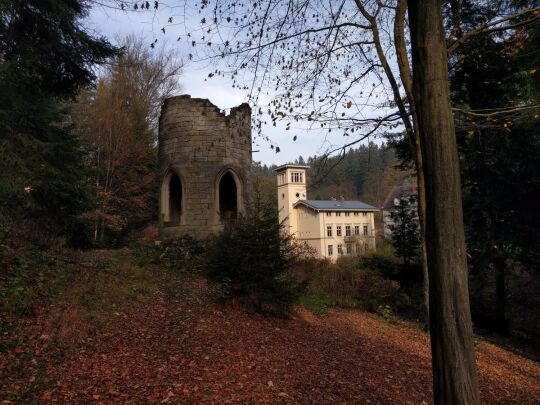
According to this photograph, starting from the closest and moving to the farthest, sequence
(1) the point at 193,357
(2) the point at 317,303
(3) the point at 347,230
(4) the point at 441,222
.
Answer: (4) the point at 441,222, (1) the point at 193,357, (2) the point at 317,303, (3) the point at 347,230

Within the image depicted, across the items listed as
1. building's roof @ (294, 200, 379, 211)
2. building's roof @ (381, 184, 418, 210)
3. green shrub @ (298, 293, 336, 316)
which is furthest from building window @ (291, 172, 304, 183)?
green shrub @ (298, 293, 336, 316)

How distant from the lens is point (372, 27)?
9.54m

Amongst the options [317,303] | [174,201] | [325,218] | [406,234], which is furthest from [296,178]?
[317,303]

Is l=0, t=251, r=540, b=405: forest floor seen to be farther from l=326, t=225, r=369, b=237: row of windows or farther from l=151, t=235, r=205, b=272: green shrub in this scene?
l=326, t=225, r=369, b=237: row of windows

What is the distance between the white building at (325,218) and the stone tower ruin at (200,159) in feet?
103

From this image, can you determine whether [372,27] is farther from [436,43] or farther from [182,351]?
[182,351]

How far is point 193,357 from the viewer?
579 cm

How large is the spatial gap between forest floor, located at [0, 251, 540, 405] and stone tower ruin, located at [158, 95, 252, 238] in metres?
3.70

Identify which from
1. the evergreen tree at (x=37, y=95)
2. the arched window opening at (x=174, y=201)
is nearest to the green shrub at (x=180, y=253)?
the arched window opening at (x=174, y=201)

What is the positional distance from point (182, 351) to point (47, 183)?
258 inches

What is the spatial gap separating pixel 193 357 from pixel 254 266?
264cm

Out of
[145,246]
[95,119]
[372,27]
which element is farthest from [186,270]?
[95,119]

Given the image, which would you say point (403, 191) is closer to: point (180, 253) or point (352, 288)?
point (352, 288)

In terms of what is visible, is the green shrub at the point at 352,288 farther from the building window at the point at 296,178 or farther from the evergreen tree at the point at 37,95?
the building window at the point at 296,178
